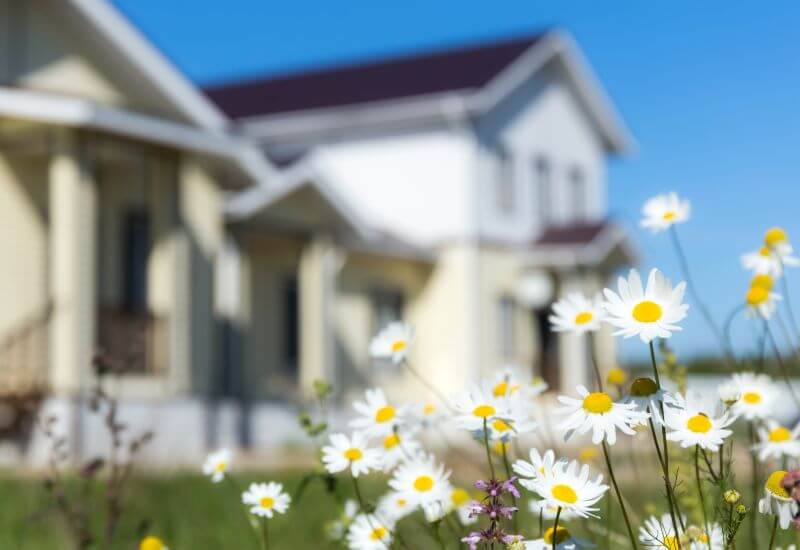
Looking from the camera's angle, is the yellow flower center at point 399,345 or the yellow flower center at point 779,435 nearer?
the yellow flower center at point 779,435

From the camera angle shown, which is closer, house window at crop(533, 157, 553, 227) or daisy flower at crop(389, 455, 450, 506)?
daisy flower at crop(389, 455, 450, 506)

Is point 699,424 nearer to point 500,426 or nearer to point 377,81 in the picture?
A: point 500,426

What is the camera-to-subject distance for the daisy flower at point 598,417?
5.80 feet

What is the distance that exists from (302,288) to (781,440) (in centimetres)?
1463

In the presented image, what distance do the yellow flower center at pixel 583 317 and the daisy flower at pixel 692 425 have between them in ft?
1.55

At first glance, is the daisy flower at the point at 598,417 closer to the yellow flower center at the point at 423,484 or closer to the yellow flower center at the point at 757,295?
the yellow flower center at the point at 423,484

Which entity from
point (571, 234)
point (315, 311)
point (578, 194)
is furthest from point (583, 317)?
point (578, 194)

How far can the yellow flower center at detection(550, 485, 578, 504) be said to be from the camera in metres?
1.81

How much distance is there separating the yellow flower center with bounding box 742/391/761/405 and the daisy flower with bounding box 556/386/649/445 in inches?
35.6

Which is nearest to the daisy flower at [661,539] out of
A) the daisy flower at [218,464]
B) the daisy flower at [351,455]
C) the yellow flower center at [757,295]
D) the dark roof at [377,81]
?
the daisy flower at [351,455]

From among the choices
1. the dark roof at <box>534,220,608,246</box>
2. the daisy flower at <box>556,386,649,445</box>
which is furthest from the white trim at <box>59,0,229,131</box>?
the daisy flower at <box>556,386,649,445</box>

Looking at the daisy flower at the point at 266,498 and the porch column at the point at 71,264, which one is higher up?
the porch column at the point at 71,264

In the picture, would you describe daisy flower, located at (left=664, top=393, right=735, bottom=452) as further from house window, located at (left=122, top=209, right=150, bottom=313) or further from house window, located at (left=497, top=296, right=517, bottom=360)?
house window, located at (left=497, top=296, right=517, bottom=360)

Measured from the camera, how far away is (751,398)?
2.67m
